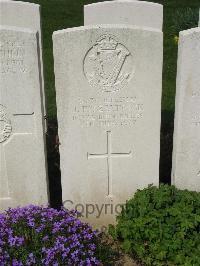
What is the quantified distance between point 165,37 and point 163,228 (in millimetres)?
8274

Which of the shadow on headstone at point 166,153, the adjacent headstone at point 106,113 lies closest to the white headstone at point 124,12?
the shadow on headstone at point 166,153

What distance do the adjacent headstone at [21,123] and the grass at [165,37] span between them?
1.72 metres

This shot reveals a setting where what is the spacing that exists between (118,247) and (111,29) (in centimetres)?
219

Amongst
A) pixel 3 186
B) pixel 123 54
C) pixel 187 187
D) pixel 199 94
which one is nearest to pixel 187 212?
pixel 187 187

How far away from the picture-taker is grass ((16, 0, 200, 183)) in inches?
244

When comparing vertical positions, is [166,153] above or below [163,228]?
A: above

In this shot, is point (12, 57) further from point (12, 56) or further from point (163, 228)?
point (163, 228)

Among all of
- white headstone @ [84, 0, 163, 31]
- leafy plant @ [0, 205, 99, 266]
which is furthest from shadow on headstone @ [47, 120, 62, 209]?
white headstone @ [84, 0, 163, 31]

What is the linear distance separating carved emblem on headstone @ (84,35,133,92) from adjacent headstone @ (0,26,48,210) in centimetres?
51

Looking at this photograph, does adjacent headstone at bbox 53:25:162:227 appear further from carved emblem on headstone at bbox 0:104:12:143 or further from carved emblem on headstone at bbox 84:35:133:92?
carved emblem on headstone at bbox 0:104:12:143

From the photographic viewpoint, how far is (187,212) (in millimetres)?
4137

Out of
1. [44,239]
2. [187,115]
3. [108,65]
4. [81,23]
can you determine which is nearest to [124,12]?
[108,65]

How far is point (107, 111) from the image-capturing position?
171 inches

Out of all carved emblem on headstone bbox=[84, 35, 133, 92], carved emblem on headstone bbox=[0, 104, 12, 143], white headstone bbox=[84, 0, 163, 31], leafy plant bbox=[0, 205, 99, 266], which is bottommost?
leafy plant bbox=[0, 205, 99, 266]
